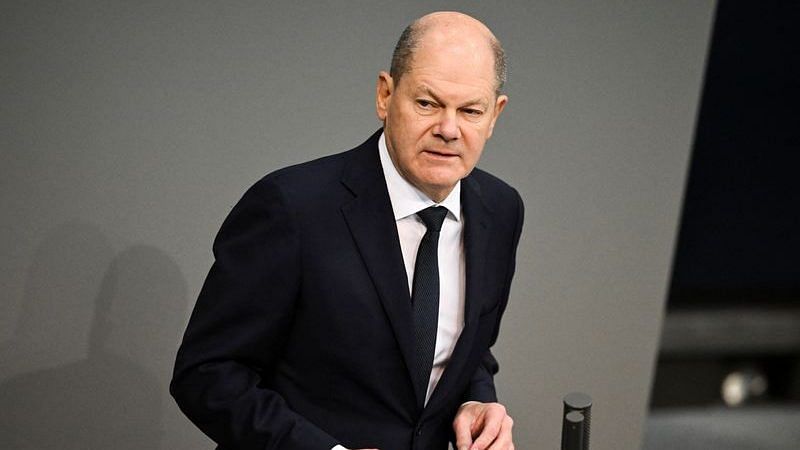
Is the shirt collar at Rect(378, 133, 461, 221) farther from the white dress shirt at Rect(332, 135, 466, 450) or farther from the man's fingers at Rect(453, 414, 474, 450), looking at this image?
the man's fingers at Rect(453, 414, 474, 450)

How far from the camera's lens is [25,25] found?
2.04 metres

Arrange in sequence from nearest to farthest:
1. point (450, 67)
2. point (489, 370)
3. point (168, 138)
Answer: point (450, 67) < point (489, 370) < point (168, 138)

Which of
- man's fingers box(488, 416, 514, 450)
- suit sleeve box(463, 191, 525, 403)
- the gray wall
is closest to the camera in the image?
man's fingers box(488, 416, 514, 450)

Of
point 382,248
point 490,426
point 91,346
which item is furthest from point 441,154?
point 91,346

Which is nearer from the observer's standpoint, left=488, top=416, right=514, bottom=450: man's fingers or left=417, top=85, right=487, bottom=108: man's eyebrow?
left=417, top=85, right=487, bottom=108: man's eyebrow

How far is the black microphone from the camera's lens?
1.44m

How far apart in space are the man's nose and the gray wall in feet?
2.80

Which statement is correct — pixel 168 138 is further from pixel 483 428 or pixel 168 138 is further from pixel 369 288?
pixel 483 428

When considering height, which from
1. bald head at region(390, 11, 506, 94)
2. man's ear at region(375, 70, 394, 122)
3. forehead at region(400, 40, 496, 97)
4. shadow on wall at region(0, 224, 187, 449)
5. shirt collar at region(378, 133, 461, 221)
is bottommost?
shadow on wall at region(0, 224, 187, 449)

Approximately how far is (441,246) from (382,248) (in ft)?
0.45

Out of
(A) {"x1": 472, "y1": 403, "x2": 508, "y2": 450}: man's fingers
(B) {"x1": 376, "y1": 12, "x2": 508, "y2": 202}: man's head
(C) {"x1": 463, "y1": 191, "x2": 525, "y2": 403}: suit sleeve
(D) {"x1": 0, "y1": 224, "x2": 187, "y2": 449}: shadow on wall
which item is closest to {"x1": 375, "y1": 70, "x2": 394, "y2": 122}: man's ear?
(B) {"x1": 376, "y1": 12, "x2": 508, "y2": 202}: man's head

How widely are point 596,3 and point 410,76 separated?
122 centimetres

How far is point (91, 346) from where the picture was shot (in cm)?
220

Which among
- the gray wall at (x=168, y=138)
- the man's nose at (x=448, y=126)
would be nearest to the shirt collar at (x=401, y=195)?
→ the man's nose at (x=448, y=126)
